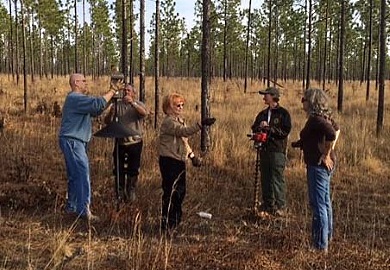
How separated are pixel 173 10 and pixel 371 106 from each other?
2462 cm

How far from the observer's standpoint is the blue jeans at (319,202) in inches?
193

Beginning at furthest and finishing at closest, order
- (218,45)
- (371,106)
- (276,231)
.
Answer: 1. (218,45)
2. (371,106)
3. (276,231)

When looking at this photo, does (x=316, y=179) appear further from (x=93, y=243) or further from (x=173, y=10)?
(x=173, y=10)

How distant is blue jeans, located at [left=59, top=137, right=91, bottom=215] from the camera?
586cm

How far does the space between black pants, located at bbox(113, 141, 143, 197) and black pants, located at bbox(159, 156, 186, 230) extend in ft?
3.88

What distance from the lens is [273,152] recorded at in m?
6.49

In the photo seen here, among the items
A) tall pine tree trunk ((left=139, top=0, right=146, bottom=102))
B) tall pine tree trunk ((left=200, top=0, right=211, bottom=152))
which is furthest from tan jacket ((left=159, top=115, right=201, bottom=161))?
tall pine tree trunk ((left=139, top=0, right=146, bottom=102))

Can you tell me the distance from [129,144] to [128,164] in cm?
29

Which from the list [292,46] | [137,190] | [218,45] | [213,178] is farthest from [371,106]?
[292,46]

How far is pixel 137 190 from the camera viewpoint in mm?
7352

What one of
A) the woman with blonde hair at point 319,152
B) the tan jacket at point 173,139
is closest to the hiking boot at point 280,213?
the woman with blonde hair at point 319,152

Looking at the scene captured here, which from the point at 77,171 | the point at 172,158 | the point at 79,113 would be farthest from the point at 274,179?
the point at 79,113

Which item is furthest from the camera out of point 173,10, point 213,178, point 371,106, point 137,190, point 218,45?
point 218,45

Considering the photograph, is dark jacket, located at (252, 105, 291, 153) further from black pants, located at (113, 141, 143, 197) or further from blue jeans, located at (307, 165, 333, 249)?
black pants, located at (113, 141, 143, 197)
